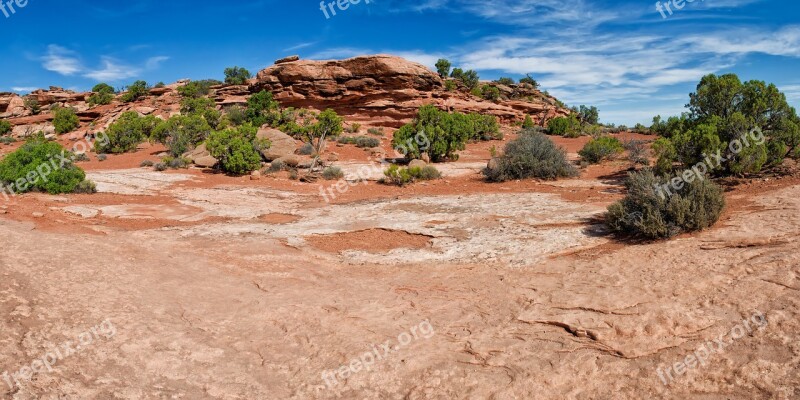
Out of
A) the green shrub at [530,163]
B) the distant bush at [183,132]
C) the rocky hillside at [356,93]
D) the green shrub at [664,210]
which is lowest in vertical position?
the green shrub at [664,210]

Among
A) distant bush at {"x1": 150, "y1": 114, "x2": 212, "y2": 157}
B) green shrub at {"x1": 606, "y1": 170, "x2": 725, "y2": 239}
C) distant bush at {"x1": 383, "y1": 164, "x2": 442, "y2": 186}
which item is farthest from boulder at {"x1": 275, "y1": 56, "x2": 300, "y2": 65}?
green shrub at {"x1": 606, "y1": 170, "x2": 725, "y2": 239}

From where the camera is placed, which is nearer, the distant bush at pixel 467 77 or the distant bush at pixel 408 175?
the distant bush at pixel 408 175

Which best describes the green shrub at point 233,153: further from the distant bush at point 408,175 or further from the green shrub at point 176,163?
the distant bush at point 408,175

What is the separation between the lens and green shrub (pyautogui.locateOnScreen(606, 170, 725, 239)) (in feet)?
22.4

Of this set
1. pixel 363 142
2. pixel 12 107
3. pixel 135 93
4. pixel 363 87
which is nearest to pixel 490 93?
pixel 363 87

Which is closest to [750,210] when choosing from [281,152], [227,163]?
[227,163]

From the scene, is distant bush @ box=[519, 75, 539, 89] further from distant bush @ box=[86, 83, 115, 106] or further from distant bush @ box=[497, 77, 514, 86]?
distant bush @ box=[86, 83, 115, 106]

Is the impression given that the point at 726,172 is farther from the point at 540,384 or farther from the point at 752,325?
the point at 540,384

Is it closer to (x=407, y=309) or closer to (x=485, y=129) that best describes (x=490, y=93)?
(x=485, y=129)

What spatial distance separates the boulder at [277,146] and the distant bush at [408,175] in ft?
22.5

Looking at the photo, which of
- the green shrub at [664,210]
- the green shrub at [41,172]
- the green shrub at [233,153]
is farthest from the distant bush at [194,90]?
the green shrub at [664,210]

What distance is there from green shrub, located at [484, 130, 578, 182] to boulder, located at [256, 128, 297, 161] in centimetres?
1030

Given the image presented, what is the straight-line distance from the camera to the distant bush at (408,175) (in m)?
16.3

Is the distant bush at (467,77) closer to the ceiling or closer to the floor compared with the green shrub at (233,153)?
closer to the ceiling
